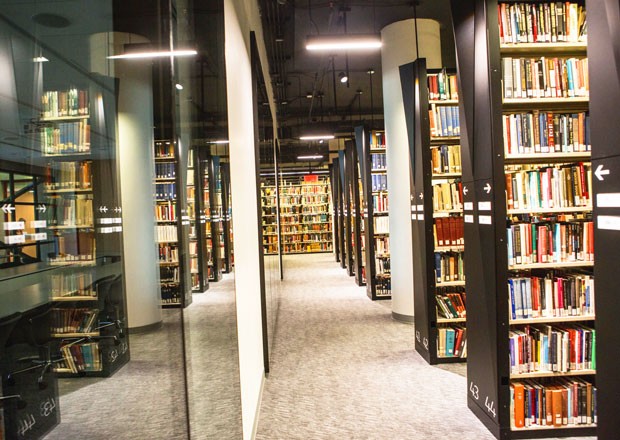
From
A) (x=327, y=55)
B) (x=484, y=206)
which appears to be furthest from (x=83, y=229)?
(x=327, y=55)

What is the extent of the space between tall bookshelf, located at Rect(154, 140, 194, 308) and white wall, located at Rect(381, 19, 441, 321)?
16.7ft

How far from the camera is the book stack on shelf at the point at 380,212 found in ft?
25.7

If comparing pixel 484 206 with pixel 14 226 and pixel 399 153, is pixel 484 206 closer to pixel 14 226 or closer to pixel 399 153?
pixel 14 226

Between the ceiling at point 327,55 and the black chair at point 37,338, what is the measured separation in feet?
14.4

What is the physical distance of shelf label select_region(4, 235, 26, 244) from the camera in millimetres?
645

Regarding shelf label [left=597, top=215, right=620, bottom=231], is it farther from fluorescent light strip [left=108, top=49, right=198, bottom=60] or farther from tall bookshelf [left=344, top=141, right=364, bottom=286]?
tall bookshelf [left=344, top=141, right=364, bottom=286]

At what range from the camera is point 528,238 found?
3107 millimetres

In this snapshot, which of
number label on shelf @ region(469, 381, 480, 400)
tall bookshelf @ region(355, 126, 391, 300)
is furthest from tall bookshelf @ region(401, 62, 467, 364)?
tall bookshelf @ region(355, 126, 391, 300)

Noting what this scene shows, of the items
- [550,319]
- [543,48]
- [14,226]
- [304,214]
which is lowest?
[550,319]

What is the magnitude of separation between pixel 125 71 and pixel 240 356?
6.19 feet

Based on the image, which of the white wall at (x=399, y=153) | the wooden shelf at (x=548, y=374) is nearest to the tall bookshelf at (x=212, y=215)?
the wooden shelf at (x=548, y=374)

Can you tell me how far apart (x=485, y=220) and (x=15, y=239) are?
2886 millimetres

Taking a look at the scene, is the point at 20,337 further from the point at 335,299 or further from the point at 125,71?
the point at 335,299

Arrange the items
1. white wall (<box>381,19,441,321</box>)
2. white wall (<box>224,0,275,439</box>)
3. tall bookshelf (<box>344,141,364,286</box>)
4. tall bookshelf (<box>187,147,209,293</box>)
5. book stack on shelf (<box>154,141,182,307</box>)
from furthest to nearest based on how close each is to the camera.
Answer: tall bookshelf (<box>344,141,364,286</box>) → white wall (<box>381,19,441,321</box>) → white wall (<box>224,0,275,439</box>) → tall bookshelf (<box>187,147,209,293</box>) → book stack on shelf (<box>154,141,182,307</box>)
